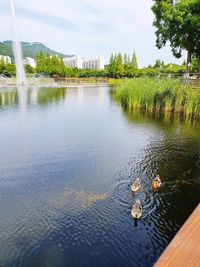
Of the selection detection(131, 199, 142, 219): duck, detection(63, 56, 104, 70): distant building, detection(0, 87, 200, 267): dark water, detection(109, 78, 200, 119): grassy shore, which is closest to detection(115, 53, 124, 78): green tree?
detection(109, 78, 200, 119): grassy shore

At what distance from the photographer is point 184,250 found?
2607 mm

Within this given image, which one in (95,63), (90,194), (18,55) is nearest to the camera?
(90,194)

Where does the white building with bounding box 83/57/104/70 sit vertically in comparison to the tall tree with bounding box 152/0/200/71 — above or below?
above

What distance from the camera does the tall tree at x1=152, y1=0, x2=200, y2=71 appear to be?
68.7 ft

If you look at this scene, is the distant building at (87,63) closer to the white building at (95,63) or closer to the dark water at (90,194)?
the white building at (95,63)

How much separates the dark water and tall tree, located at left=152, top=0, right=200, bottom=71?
12614 mm

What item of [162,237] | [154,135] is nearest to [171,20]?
[154,135]

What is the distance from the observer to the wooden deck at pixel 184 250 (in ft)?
7.87

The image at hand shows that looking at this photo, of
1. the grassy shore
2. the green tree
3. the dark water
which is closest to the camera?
the dark water

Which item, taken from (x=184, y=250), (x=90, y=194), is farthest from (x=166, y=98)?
(x=184, y=250)

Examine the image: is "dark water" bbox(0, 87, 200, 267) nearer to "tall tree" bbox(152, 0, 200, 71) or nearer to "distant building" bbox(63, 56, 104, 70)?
"tall tree" bbox(152, 0, 200, 71)

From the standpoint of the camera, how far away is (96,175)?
7680 millimetres

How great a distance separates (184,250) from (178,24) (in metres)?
23.3

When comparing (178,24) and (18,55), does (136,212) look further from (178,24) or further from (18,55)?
(18,55)
